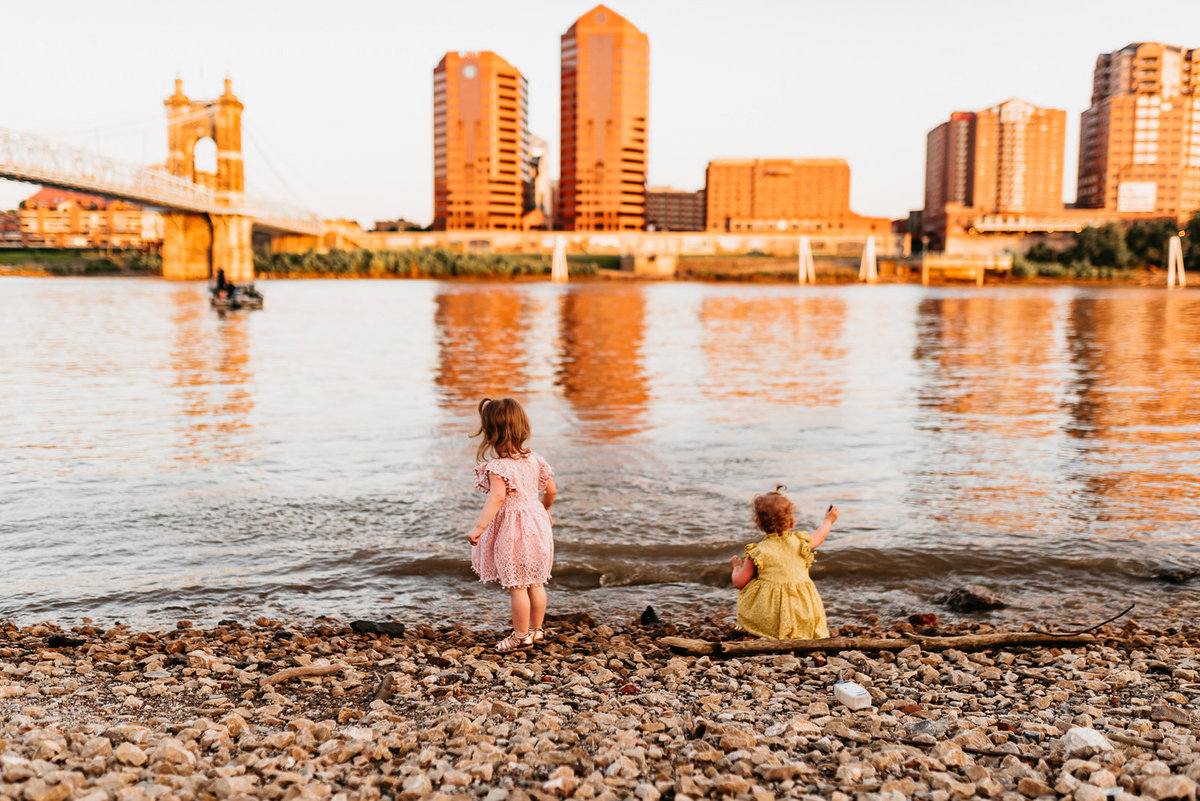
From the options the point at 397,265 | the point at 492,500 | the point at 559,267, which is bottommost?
the point at 492,500

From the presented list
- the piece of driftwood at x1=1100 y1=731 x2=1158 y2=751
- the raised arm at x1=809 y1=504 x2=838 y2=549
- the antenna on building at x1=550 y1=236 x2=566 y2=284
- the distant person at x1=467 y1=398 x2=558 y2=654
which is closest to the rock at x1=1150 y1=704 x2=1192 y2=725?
the piece of driftwood at x1=1100 y1=731 x2=1158 y2=751

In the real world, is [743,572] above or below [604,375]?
above

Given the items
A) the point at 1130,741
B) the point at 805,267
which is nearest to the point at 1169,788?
the point at 1130,741

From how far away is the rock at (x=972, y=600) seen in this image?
6.92 metres

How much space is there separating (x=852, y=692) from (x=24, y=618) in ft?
17.0

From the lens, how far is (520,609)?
19.0 feet

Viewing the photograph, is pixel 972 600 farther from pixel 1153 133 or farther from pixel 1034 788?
pixel 1153 133

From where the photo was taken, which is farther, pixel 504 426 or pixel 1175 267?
pixel 1175 267

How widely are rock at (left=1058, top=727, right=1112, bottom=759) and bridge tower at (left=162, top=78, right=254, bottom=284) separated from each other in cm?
9569

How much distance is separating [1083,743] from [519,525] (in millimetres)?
2984

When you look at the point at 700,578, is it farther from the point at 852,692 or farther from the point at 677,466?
the point at 677,466

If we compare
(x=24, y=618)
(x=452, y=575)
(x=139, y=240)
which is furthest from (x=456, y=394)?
(x=139, y=240)

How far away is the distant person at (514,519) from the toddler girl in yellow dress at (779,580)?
1.12 m

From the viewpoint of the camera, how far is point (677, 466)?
12.1 meters
